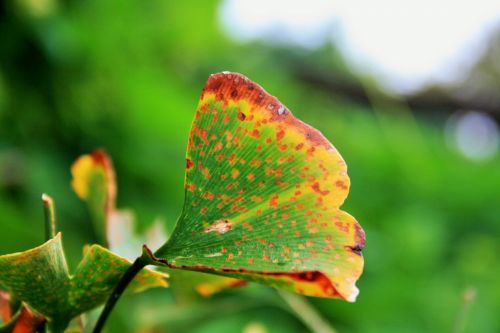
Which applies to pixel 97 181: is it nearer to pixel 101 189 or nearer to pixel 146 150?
pixel 101 189

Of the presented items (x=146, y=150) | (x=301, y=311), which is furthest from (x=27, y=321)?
(x=146, y=150)

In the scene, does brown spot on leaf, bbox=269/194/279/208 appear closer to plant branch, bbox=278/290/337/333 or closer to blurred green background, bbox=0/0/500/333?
plant branch, bbox=278/290/337/333

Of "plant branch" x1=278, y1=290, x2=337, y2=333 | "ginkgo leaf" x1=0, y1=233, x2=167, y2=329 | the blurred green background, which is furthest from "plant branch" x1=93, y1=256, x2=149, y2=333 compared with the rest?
the blurred green background

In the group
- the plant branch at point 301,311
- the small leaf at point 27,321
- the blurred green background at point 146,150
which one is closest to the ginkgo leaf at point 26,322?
the small leaf at point 27,321

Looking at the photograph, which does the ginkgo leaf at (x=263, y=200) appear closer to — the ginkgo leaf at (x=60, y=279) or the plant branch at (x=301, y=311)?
the ginkgo leaf at (x=60, y=279)

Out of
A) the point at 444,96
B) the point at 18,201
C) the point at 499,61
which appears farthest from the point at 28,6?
the point at 499,61

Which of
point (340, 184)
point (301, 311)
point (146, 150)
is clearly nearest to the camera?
point (340, 184)
